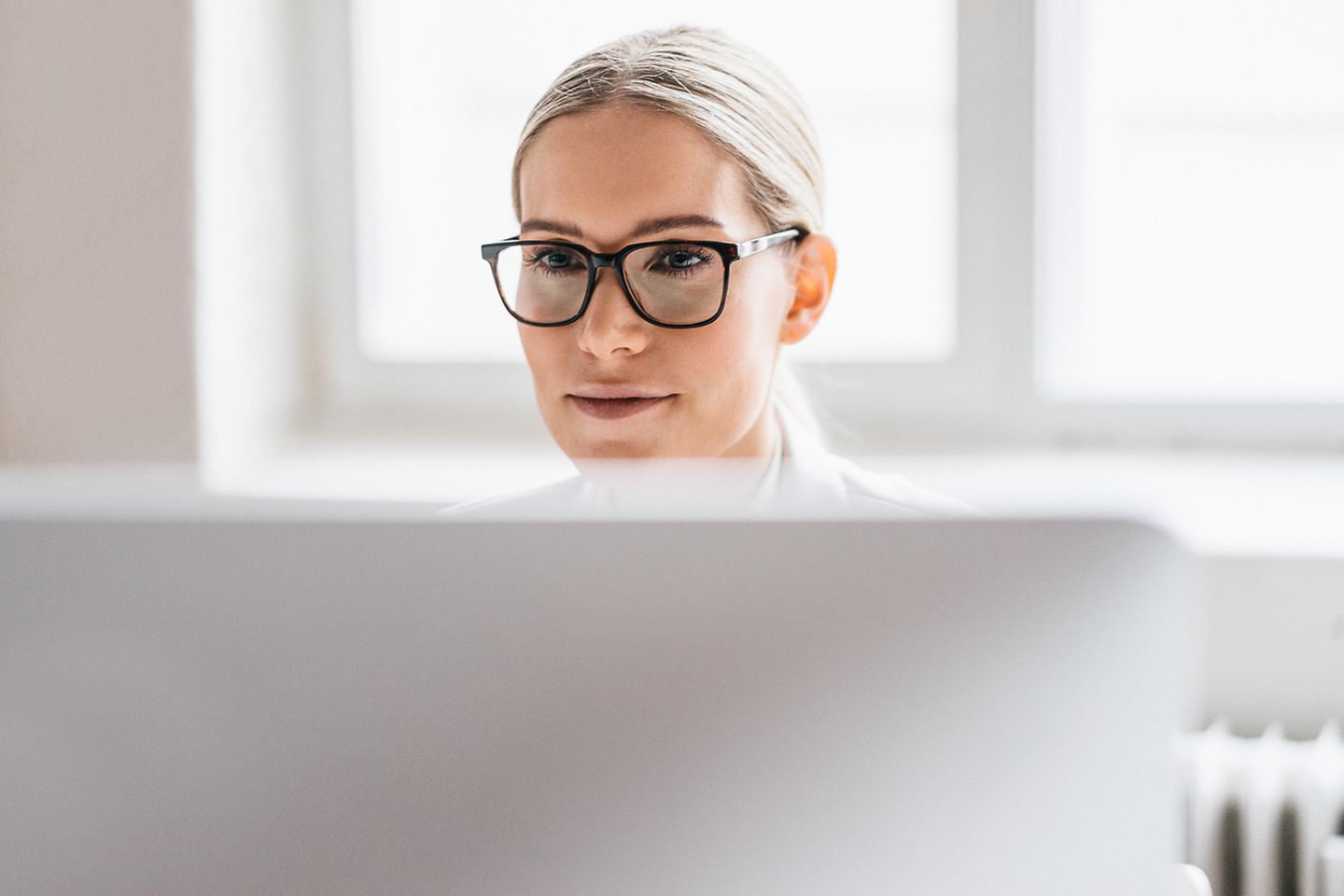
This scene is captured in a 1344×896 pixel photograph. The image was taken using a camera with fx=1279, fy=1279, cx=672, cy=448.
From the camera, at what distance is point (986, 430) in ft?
6.19

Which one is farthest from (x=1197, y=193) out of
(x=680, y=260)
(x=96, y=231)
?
(x=96, y=231)

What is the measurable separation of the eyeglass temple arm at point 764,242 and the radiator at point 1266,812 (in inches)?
27.3

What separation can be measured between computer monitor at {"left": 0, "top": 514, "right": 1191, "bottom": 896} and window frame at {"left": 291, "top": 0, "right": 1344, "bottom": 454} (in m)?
1.28

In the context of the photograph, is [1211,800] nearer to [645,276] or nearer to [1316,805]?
[1316,805]

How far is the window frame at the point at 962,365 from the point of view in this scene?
1791mm

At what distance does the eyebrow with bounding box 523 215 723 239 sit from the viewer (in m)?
0.99

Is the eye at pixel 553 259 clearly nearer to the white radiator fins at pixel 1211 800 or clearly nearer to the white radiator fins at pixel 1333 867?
the white radiator fins at pixel 1211 800

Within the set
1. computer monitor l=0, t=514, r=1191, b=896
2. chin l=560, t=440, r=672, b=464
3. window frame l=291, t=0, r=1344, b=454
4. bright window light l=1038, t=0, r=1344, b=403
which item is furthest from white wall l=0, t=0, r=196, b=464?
computer monitor l=0, t=514, r=1191, b=896

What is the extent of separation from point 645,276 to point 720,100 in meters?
0.16

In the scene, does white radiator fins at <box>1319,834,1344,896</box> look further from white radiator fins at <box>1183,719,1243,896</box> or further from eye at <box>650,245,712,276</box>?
eye at <box>650,245,712,276</box>

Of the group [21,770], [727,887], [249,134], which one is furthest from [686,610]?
[249,134]

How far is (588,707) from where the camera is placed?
0.39 m

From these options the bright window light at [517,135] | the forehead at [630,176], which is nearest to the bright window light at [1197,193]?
the bright window light at [517,135]

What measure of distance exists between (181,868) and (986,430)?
63.6 inches
